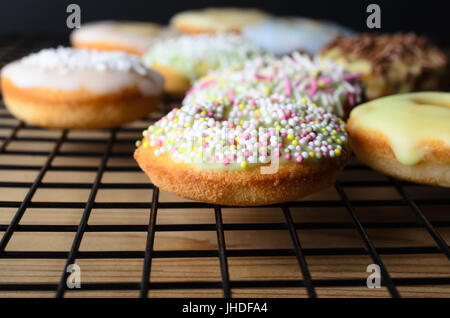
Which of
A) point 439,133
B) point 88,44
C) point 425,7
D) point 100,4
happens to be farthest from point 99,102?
point 425,7

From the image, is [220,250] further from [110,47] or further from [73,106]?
[110,47]

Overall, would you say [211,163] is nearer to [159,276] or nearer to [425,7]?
[159,276]

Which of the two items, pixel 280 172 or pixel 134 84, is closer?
pixel 280 172

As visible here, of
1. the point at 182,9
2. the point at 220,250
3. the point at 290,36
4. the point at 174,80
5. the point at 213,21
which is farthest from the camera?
the point at 182,9

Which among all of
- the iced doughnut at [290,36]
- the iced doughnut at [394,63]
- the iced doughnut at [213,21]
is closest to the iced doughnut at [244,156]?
the iced doughnut at [394,63]

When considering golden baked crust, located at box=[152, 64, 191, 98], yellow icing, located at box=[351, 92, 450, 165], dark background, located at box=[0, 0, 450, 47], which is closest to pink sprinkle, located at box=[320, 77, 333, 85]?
yellow icing, located at box=[351, 92, 450, 165]

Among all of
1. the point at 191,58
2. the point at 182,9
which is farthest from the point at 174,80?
the point at 182,9

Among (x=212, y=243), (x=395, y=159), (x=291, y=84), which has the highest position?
(x=291, y=84)

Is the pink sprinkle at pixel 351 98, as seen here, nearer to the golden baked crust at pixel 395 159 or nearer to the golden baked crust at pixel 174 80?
the golden baked crust at pixel 395 159
